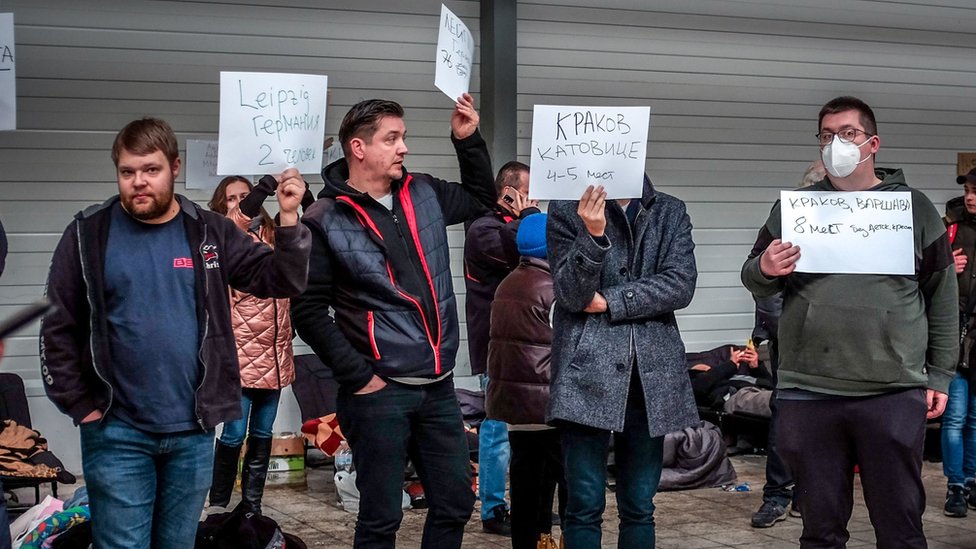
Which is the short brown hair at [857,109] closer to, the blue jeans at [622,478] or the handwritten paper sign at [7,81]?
the blue jeans at [622,478]

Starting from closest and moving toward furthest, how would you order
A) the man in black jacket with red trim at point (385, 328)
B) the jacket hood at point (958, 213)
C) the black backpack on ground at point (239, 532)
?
the man in black jacket with red trim at point (385, 328), the black backpack on ground at point (239, 532), the jacket hood at point (958, 213)

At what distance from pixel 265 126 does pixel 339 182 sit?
387 millimetres

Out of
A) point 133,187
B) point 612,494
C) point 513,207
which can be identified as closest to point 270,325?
point 513,207

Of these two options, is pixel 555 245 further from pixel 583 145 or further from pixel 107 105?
pixel 107 105

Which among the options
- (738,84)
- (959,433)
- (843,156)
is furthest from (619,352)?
(738,84)

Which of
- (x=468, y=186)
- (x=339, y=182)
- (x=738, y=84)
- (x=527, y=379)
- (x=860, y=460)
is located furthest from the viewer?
(x=738, y=84)

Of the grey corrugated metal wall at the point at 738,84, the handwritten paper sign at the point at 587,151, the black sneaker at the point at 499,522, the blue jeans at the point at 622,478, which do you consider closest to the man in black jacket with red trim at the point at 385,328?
the blue jeans at the point at 622,478

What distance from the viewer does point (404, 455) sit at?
445 centimetres

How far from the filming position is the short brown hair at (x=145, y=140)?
12.6 ft

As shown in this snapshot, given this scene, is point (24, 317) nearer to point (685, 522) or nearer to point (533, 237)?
point (533, 237)

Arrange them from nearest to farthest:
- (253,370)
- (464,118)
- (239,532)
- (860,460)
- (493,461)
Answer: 1. (860,460)
2. (464,118)
3. (239,532)
4. (493,461)
5. (253,370)

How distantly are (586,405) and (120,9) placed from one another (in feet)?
18.1

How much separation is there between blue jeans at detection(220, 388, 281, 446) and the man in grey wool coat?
2.74 metres

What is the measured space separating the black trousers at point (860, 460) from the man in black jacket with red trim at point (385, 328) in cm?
123
